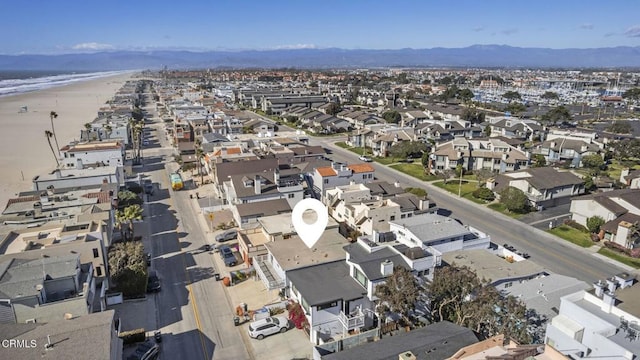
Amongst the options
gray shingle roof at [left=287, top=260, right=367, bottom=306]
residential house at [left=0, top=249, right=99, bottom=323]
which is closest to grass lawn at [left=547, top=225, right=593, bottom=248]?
gray shingle roof at [left=287, top=260, right=367, bottom=306]

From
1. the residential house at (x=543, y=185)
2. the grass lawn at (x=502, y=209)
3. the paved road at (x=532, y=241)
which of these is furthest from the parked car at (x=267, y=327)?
the residential house at (x=543, y=185)

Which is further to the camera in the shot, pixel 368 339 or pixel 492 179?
pixel 492 179

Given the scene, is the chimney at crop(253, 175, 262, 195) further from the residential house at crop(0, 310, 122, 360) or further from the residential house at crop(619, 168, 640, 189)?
the residential house at crop(619, 168, 640, 189)

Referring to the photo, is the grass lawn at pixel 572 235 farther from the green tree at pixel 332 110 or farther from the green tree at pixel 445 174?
the green tree at pixel 332 110

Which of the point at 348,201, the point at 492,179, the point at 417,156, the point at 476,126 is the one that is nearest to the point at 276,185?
the point at 348,201

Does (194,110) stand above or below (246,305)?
above

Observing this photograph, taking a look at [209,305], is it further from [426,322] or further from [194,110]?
[194,110]
